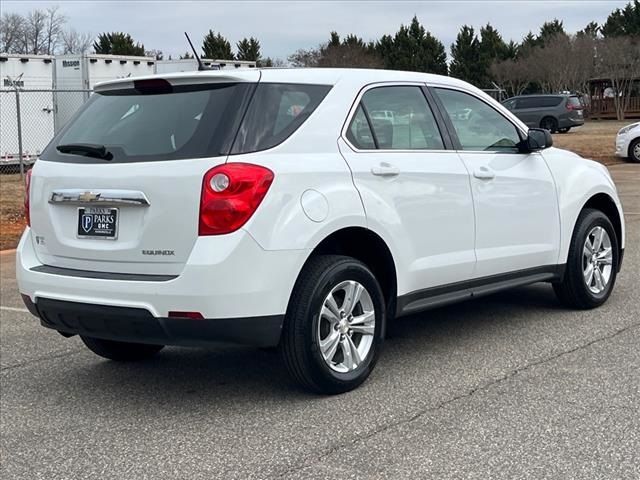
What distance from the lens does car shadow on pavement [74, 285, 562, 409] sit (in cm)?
489

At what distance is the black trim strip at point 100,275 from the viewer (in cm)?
427

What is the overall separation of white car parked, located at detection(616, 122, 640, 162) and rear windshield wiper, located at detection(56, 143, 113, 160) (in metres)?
19.9

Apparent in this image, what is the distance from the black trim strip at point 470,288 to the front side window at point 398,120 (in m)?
0.88

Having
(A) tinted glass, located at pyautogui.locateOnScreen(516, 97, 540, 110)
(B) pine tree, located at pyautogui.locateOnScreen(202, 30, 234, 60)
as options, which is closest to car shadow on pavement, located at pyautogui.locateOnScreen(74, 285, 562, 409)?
(A) tinted glass, located at pyautogui.locateOnScreen(516, 97, 540, 110)

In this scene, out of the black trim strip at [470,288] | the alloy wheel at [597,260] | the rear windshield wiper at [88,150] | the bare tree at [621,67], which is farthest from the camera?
the bare tree at [621,67]

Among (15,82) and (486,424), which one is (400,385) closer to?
(486,424)

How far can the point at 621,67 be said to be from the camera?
52500 millimetres

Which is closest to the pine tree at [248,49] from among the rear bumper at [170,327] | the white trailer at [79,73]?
the white trailer at [79,73]

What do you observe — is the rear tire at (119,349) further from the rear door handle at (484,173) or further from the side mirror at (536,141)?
the side mirror at (536,141)

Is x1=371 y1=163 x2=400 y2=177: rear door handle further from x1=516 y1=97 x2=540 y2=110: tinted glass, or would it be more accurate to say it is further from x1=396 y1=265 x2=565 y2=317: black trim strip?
x1=516 y1=97 x2=540 y2=110: tinted glass

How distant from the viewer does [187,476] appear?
147 inches

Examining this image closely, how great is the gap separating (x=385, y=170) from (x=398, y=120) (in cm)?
47

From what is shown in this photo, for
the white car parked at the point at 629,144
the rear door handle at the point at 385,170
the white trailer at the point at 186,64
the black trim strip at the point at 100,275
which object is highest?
the white trailer at the point at 186,64

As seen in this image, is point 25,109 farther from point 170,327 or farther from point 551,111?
point 551,111
